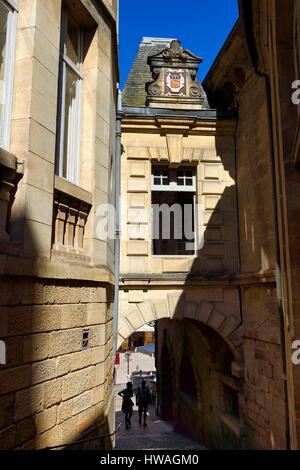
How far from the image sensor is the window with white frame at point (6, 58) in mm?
3248

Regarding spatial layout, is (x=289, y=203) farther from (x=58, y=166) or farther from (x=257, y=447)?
(x=257, y=447)

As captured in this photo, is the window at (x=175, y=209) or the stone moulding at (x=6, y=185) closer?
the stone moulding at (x=6, y=185)

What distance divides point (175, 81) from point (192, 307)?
16.5 ft

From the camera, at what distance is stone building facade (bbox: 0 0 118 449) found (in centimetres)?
299

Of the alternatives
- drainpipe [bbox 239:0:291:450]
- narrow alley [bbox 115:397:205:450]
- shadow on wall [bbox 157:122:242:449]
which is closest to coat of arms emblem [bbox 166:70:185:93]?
shadow on wall [bbox 157:122:242:449]

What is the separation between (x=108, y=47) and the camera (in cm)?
480

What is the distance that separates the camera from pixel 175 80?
9195mm

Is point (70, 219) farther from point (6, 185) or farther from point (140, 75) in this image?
point (140, 75)

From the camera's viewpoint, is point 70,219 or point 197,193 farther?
point 197,193

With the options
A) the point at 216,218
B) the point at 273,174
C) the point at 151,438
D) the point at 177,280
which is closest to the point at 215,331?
the point at 177,280

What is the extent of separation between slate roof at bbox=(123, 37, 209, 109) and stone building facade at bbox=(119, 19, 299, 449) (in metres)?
0.05

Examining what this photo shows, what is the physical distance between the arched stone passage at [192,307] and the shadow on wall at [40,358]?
4.15 m

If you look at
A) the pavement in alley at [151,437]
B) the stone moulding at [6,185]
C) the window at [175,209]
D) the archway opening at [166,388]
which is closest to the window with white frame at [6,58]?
the stone moulding at [6,185]

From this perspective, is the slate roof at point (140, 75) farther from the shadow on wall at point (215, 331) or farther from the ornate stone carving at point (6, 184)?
the ornate stone carving at point (6, 184)
